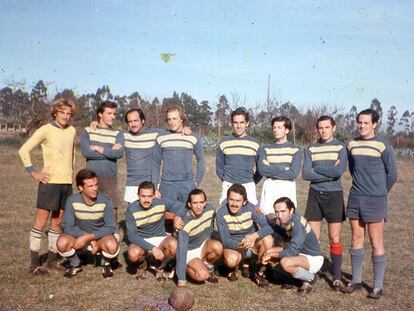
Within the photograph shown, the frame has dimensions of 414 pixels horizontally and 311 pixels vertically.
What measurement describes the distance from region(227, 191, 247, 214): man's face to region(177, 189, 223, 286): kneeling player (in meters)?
0.30

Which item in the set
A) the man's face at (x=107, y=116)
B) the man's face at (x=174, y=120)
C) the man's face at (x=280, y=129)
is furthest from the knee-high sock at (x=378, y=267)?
the man's face at (x=107, y=116)

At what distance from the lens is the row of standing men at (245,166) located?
474cm

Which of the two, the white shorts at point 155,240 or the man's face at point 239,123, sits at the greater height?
the man's face at point 239,123

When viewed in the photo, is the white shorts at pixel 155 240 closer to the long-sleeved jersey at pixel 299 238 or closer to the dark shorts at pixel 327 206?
the long-sleeved jersey at pixel 299 238

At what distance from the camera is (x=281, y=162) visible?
5.29 m

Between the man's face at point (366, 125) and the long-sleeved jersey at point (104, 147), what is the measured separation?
2935mm

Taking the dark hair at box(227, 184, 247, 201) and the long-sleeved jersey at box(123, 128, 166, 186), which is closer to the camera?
the dark hair at box(227, 184, 247, 201)

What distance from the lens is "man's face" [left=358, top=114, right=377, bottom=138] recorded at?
15.3 ft

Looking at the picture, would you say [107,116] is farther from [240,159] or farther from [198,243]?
[198,243]

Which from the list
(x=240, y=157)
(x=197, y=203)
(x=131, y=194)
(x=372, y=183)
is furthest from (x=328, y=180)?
(x=131, y=194)

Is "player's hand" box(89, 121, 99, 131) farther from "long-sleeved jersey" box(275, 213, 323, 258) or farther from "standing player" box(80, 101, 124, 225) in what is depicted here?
"long-sleeved jersey" box(275, 213, 323, 258)

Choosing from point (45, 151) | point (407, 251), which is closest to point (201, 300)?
point (45, 151)

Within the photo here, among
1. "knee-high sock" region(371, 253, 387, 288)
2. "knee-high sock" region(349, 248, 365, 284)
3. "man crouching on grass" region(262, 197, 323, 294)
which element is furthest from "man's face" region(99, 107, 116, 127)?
"knee-high sock" region(371, 253, 387, 288)

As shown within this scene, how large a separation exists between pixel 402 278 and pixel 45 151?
15.5ft
